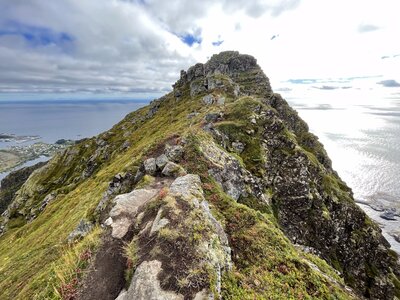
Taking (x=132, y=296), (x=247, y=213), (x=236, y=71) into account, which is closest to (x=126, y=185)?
(x=247, y=213)

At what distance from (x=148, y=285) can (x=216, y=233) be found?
4895mm

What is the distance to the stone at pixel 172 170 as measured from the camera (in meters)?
24.8

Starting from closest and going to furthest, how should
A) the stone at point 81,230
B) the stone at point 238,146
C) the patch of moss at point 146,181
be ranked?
the stone at point 81,230, the patch of moss at point 146,181, the stone at point 238,146

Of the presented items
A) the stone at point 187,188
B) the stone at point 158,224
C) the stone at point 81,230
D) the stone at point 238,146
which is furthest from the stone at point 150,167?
the stone at point 238,146

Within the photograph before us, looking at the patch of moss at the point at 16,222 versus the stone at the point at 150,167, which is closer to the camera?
the stone at the point at 150,167

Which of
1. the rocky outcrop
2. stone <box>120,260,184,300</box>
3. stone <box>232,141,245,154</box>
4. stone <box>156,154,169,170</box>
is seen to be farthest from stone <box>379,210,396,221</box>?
stone <box>120,260,184,300</box>

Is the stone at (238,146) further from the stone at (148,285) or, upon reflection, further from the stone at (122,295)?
the stone at (122,295)

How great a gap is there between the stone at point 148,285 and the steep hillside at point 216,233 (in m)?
0.05

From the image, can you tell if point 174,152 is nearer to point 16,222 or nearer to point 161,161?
point 161,161

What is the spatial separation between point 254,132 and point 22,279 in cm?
3590

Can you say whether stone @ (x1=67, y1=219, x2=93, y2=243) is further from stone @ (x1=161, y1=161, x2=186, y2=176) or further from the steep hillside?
stone @ (x1=161, y1=161, x2=186, y2=176)

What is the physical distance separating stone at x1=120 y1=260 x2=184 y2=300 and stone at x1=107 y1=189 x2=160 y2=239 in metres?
4.03

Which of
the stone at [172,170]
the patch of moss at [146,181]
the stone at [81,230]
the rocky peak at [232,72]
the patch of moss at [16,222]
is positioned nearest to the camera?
the stone at [81,230]

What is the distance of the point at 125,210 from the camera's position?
18.2 m
